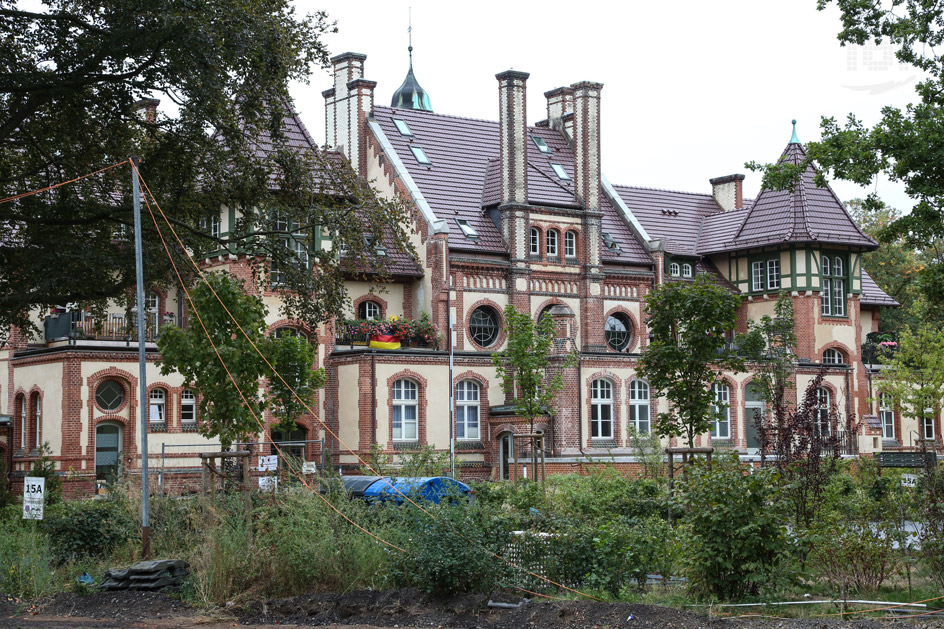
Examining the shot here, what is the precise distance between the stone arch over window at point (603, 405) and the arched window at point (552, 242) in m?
5.21

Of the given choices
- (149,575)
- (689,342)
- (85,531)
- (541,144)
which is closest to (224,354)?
(85,531)

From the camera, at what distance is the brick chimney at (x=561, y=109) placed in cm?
4959

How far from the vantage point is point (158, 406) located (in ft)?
110

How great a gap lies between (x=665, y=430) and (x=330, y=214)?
7.53 meters

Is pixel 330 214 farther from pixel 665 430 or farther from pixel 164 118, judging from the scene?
pixel 665 430

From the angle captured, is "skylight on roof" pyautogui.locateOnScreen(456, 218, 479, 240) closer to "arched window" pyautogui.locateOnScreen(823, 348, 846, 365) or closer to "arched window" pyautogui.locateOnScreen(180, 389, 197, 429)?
"arched window" pyautogui.locateOnScreen(180, 389, 197, 429)

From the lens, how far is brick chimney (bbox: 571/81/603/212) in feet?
143

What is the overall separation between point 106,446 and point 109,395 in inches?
61.3

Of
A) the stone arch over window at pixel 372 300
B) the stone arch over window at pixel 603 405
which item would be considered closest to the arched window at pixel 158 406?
the stone arch over window at pixel 372 300

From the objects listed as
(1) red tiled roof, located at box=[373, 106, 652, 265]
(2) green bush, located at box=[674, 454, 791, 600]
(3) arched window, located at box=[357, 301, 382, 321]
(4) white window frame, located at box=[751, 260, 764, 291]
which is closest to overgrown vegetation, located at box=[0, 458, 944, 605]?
(2) green bush, located at box=[674, 454, 791, 600]

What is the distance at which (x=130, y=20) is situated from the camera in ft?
63.0

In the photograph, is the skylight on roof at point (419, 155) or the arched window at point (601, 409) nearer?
the arched window at point (601, 409)

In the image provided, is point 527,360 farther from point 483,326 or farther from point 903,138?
point 903,138

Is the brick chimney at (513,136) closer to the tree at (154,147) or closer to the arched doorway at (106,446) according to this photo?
the arched doorway at (106,446)
